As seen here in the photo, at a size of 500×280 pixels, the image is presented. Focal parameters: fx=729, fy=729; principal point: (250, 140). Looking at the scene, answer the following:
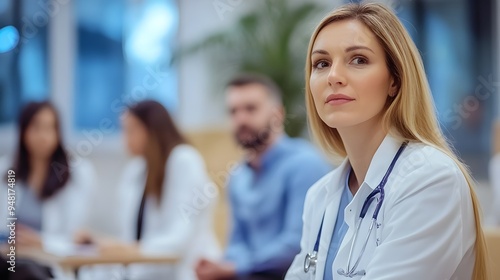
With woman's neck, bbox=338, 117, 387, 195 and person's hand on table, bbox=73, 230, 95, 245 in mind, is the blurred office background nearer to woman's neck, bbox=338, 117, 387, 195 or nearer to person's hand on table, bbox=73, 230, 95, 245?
person's hand on table, bbox=73, 230, 95, 245

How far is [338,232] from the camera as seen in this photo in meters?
1.50

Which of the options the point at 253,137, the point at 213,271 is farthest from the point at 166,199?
the point at 213,271

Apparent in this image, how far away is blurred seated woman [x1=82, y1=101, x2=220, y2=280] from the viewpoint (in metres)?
3.45

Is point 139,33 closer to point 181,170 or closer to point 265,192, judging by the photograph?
point 181,170

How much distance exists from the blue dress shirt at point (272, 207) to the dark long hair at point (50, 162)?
3.61 feet

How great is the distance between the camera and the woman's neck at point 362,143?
1.45m

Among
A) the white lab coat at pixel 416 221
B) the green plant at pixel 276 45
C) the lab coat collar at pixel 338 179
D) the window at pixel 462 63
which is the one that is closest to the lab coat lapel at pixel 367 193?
the white lab coat at pixel 416 221

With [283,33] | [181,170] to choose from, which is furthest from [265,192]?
[283,33]

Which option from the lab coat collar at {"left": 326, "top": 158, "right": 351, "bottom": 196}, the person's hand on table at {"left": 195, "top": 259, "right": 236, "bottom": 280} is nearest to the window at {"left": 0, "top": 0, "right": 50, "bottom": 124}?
the person's hand on table at {"left": 195, "top": 259, "right": 236, "bottom": 280}

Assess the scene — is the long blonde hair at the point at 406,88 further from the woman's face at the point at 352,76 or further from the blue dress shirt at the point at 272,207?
the blue dress shirt at the point at 272,207

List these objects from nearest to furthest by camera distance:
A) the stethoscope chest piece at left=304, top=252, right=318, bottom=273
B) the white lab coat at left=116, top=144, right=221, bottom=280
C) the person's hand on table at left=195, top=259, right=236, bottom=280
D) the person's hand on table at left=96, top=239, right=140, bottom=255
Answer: the stethoscope chest piece at left=304, top=252, right=318, bottom=273
the person's hand on table at left=195, top=259, right=236, bottom=280
the person's hand on table at left=96, top=239, right=140, bottom=255
the white lab coat at left=116, top=144, right=221, bottom=280

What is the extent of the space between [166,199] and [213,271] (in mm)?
852

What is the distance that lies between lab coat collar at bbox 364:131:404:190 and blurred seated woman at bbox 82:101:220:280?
1931 mm

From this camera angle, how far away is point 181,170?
3641 millimetres
